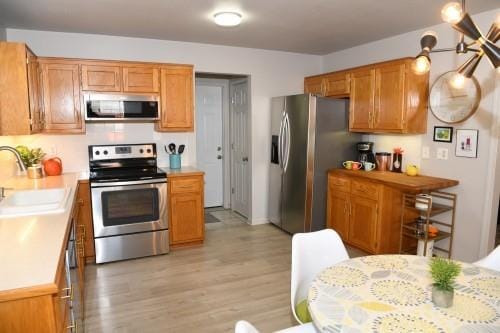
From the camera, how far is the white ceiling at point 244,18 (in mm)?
2977

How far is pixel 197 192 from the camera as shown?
407cm

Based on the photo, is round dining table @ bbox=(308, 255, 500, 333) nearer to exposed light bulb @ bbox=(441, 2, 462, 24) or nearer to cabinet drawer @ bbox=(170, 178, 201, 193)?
exposed light bulb @ bbox=(441, 2, 462, 24)

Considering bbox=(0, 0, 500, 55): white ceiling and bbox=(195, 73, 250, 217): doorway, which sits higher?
bbox=(0, 0, 500, 55): white ceiling

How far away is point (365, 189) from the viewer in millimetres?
3762

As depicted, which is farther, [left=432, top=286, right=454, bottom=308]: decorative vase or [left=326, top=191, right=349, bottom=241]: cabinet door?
[left=326, top=191, right=349, bottom=241]: cabinet door

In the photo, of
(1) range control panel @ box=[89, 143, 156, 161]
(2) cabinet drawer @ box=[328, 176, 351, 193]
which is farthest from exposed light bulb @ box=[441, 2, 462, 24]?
(1) range control panel @ box=[89, 143, 156, 161]

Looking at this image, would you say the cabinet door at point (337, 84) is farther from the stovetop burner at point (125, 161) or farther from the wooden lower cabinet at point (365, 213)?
the stovetop burner at point (125, 161)

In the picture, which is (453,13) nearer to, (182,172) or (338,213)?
(338,213)

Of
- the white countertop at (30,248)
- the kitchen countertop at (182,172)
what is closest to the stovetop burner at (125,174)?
the kitchen countertop at (182,172)

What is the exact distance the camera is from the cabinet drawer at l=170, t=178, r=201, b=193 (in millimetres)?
3955

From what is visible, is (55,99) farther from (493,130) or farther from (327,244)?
(493,130)

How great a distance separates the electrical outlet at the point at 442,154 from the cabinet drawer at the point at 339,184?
3.12ft

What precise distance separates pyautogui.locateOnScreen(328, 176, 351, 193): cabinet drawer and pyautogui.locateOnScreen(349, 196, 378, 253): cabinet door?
0.48 feet

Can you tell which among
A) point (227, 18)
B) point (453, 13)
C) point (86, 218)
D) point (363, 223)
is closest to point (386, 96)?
point (363, 223)
